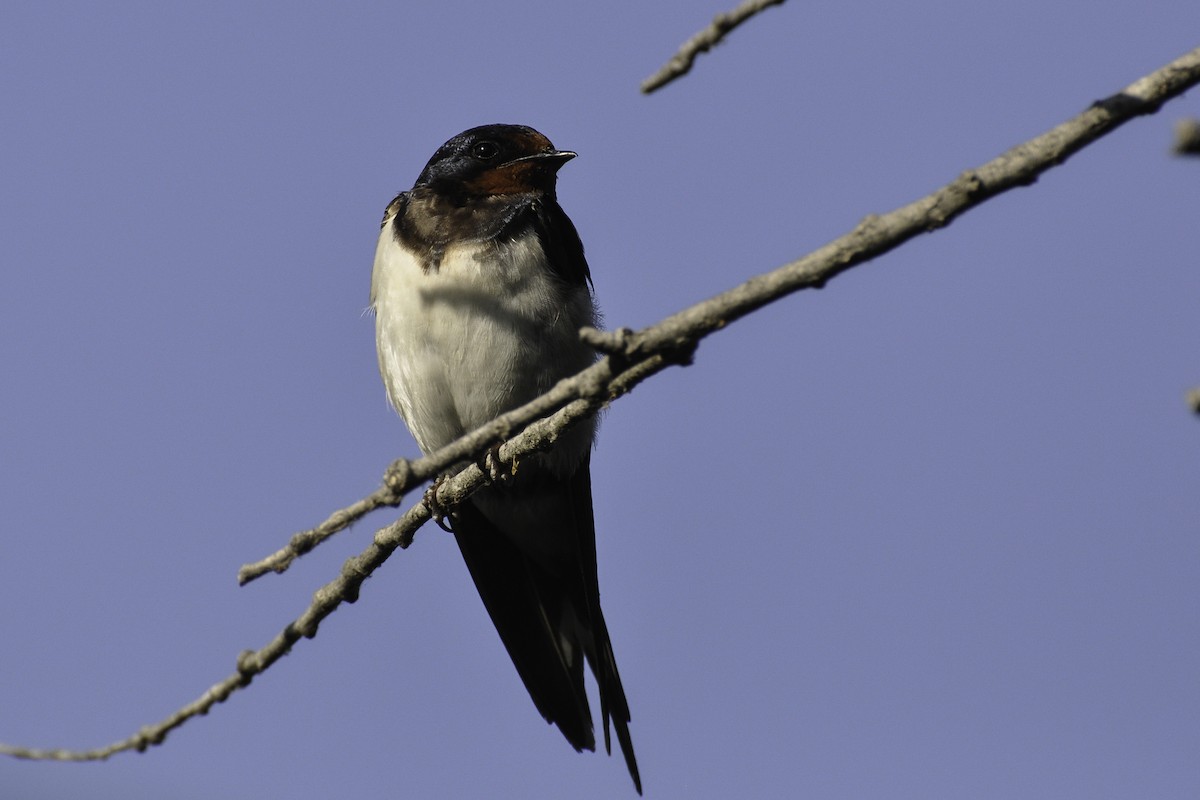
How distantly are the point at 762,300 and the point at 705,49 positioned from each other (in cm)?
36

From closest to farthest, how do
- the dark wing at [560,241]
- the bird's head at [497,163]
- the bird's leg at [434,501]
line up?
the bird's leg at [434,501]
the dark wing at [560,241]
the bird's head at [497,163]

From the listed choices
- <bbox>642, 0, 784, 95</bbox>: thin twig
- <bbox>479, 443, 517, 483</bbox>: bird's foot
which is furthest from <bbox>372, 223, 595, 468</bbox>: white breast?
<bbox>642, 0, 784, 95</bbox>: thin twig

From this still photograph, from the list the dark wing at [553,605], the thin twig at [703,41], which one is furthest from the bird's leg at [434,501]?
the thin twig at [703,41]

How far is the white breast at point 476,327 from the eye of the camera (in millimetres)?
4492

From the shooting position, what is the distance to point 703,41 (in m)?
1.90

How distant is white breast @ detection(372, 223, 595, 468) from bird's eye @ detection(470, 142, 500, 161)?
0.52m

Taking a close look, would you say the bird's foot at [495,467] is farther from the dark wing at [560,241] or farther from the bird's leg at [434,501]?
the dark wing at [560,241]

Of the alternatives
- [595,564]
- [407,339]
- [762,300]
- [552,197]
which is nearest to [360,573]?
[762,300]

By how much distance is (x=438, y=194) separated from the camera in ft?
16.0

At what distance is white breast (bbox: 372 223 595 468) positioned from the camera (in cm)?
449

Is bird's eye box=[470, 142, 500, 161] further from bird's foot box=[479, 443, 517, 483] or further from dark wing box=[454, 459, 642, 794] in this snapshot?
bird's foot box=[479, 443, 517, 483]

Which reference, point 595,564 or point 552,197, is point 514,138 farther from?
point 595,564


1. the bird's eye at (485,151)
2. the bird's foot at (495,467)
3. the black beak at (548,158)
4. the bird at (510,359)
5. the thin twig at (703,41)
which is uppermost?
the bird's eye at (485,151)

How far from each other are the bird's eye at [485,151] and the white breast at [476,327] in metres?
0.52
